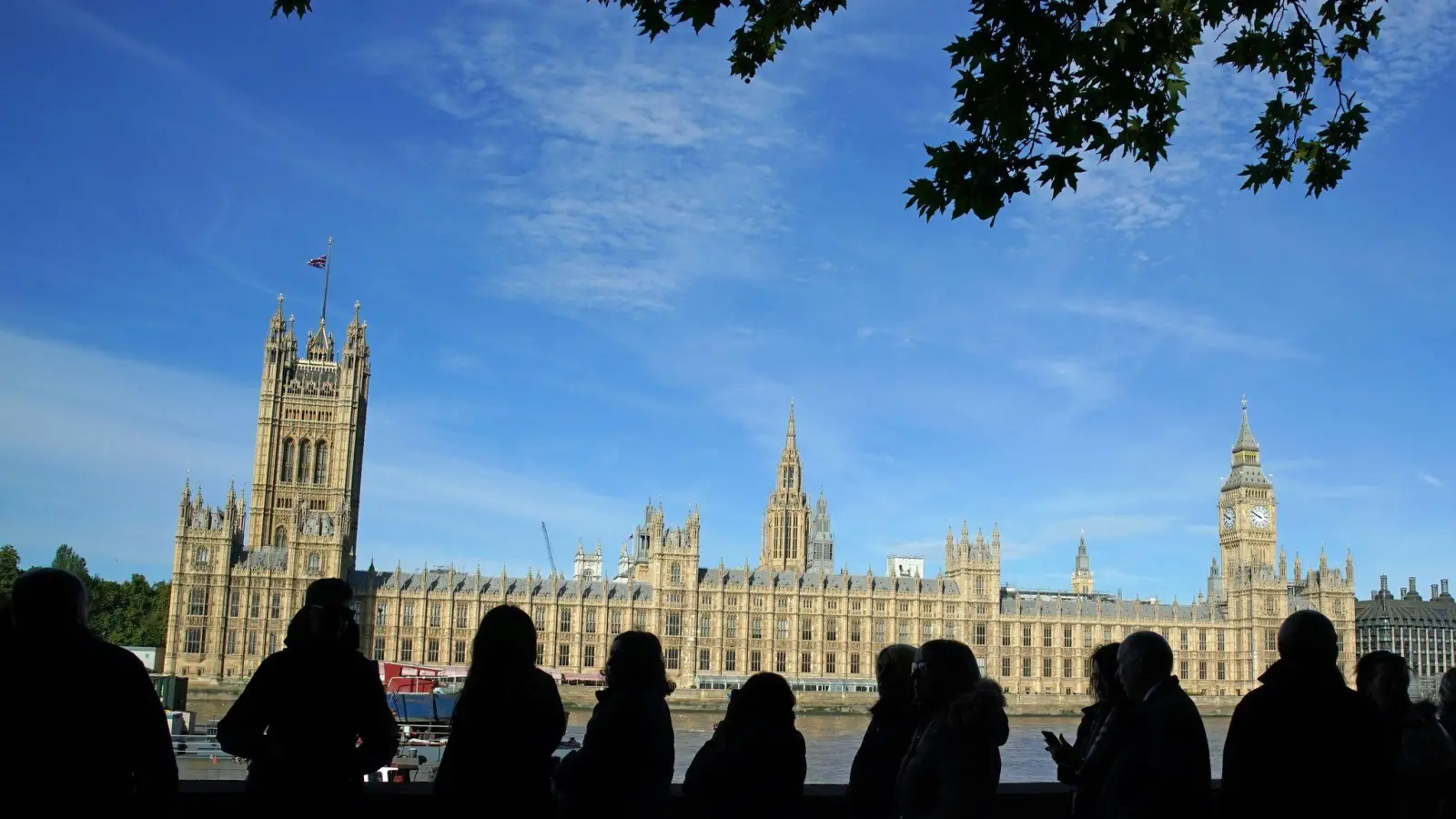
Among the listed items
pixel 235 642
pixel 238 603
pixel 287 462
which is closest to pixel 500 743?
pixel 235 642

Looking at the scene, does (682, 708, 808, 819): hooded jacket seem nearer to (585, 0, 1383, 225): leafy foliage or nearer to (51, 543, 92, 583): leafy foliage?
(585, 0, 1383, 225): leafy foliage

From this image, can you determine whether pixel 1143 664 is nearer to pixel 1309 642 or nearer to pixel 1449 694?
pixel 1309 642

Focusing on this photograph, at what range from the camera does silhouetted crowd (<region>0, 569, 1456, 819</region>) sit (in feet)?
16.3

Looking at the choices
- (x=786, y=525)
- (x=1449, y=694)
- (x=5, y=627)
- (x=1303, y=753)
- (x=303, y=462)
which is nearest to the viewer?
(x=5, y=627)

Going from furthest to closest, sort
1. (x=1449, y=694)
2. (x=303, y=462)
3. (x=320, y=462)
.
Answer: (x=320, y=462), (x=303, y=462), (x=1449, y=694)

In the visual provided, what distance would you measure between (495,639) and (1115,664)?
3.00 m

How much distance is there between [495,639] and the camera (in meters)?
5.95

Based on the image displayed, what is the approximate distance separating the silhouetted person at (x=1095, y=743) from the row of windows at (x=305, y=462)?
9184 cm

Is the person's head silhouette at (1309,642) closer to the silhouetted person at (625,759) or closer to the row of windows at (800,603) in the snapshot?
the silhouetted person at (625,759)

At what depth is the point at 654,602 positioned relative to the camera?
89312 millimetres

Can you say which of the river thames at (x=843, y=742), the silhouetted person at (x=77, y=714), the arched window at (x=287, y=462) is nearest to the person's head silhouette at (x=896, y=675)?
the silhouetted person at (x=77, y=714)

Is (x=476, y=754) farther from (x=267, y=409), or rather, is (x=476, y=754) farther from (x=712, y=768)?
(x=267, y=409)

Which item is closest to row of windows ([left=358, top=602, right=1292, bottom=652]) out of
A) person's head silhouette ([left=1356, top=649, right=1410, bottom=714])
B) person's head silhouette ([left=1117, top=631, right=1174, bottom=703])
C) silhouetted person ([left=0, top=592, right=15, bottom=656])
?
person's head silhouette ([left=1356, top=649, right=1410, bottom=714])

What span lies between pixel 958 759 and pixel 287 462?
93171 millimetres
